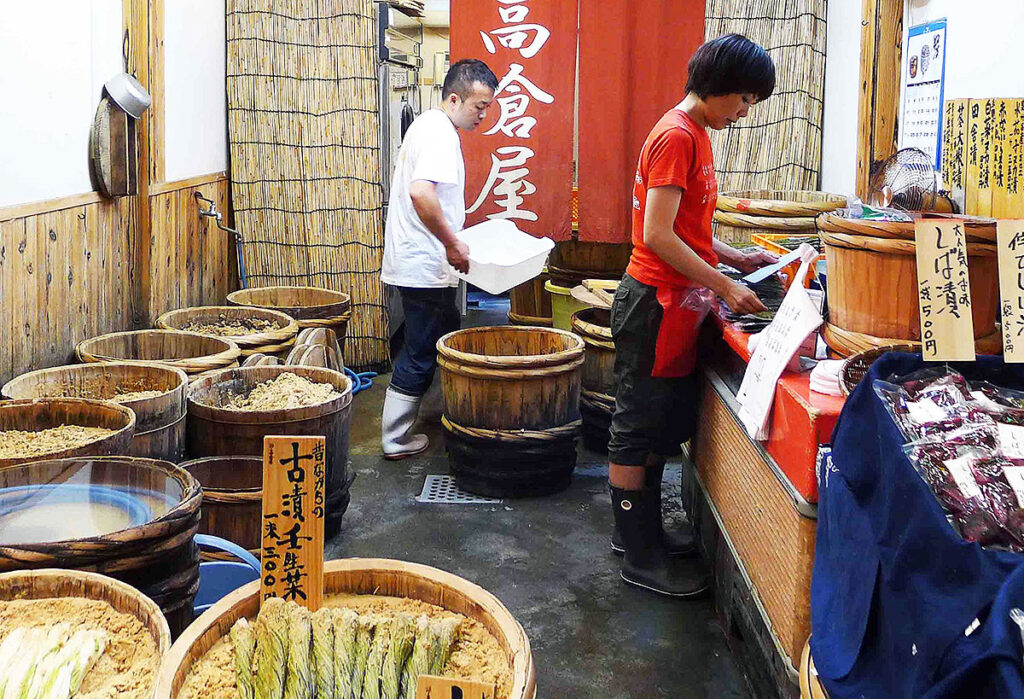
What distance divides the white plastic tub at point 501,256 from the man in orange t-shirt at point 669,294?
1674 millimetres

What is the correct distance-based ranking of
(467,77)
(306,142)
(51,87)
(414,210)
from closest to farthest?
(51,87) < (467,77) < (414,210) < (306,142)

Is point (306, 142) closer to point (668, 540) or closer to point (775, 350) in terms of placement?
point (668, 540)

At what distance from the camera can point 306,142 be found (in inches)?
296

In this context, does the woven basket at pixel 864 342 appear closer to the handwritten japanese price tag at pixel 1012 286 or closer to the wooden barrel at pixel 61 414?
the handwritten japanese price tag at pixel 1012 286

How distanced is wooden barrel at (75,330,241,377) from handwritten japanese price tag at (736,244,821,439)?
108 inches

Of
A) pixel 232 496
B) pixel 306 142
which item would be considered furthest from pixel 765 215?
pixel 306 142

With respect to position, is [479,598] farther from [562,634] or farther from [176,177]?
[176,177]

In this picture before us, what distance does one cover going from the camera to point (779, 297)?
13.0ft

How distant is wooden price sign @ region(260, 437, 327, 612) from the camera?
7.21 feet

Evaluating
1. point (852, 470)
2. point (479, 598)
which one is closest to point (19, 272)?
point (479, 598)

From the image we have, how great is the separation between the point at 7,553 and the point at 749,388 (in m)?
2.25

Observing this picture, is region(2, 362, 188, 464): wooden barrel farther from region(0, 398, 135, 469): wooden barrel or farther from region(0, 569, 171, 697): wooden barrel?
region(0, 569, 171, 697): wooden barrel

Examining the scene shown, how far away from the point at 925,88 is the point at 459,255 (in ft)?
8.54

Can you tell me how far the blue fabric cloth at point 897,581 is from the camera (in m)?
1.55
